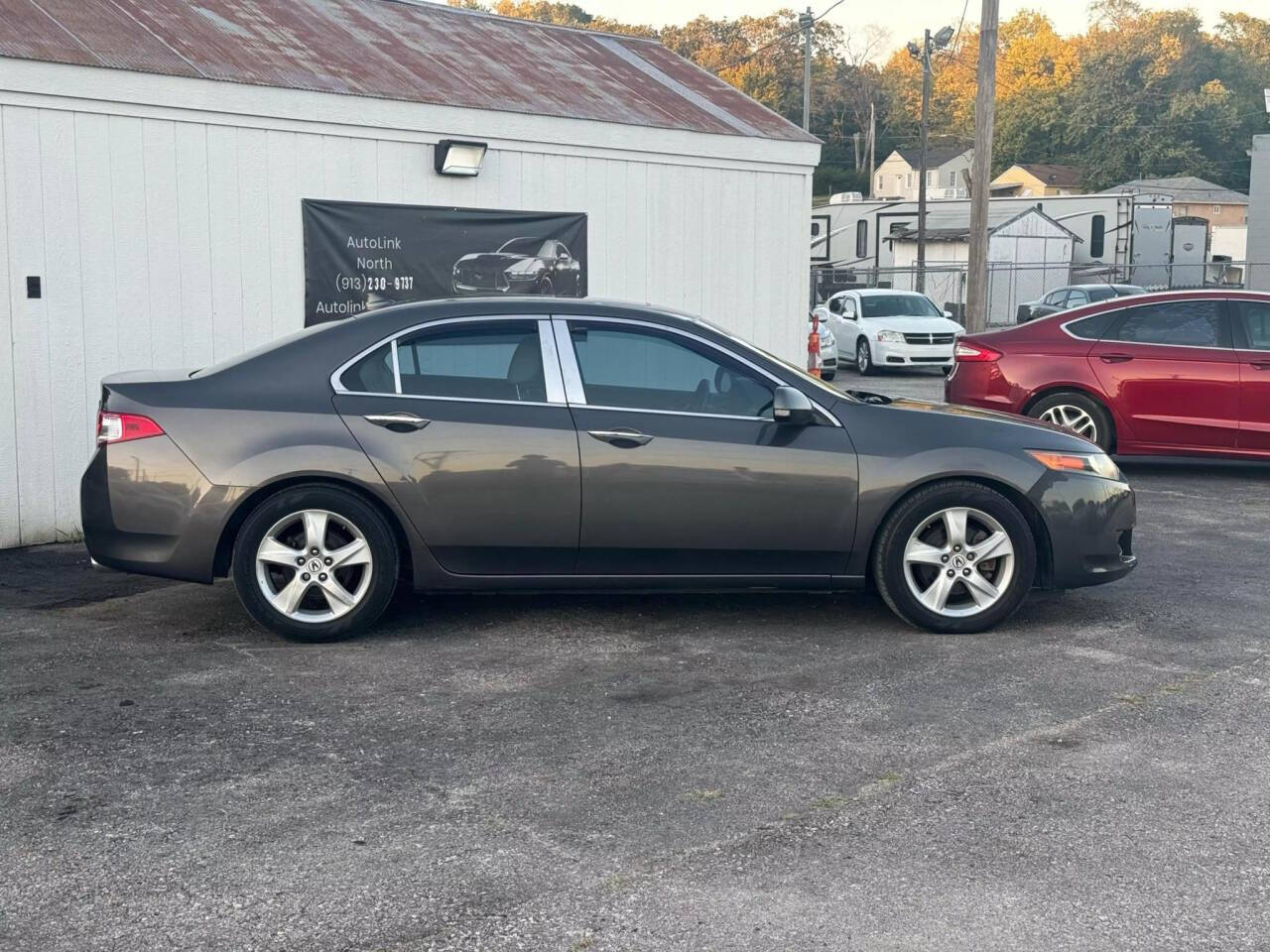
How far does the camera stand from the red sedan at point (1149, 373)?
11172 mm

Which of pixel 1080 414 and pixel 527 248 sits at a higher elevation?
pixel 527 248

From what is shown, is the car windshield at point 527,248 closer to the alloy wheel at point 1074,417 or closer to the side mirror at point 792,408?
the alloy wheel at point 1074,417

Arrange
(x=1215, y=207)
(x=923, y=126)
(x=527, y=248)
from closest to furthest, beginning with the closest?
(x=527, y=248), (x=923, y=126), (x=1215, y=207)

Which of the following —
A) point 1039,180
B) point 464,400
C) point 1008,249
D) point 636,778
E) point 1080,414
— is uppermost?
point 1039,180

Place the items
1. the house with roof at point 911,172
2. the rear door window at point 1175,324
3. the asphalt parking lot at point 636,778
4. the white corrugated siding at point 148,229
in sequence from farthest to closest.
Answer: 1. the house with roof at point 911,172
2. the rear door window at point 1175,324
3. the white corrugated siding at point 148,229
4. the asphalt parking lot at point 636,778

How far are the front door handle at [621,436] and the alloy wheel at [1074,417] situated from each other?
19.5 ft

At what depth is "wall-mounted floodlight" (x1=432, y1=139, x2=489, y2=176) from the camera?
10625 mm

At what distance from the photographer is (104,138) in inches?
357

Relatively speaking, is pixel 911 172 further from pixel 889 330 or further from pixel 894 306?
pixel 889 330

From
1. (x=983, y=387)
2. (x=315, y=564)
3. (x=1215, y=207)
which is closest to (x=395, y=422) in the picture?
(x=315, y=564)

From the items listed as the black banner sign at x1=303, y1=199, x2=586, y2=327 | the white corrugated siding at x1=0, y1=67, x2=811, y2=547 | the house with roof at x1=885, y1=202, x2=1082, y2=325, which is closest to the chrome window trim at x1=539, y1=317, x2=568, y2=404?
the black banner sign at x1=303, y1=199, x2=586, y2=327

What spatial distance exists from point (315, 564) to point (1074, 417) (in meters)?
7.18

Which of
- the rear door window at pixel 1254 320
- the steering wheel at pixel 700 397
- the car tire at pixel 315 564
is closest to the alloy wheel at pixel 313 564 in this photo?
the car tire at pixel 315 564

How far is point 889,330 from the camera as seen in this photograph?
25062 mm
